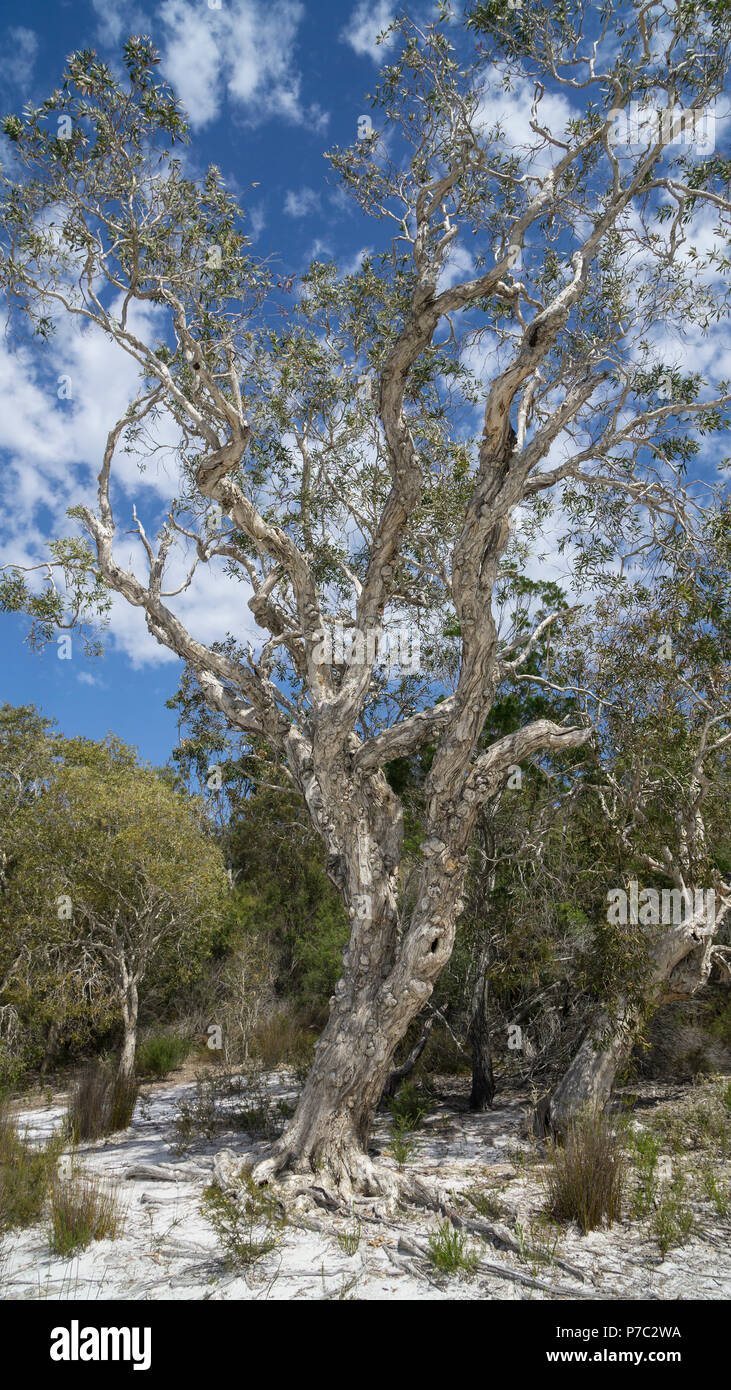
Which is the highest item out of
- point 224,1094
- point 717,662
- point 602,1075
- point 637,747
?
point 717,662

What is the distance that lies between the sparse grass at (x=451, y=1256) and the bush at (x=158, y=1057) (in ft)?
27.5

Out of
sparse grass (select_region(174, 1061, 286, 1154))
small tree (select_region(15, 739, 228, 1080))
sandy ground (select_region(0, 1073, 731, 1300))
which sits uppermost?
small tree (select_region(15, 739, 228, 1080))

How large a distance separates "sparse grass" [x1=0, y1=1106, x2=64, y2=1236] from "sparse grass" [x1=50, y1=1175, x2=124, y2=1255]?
165 mm

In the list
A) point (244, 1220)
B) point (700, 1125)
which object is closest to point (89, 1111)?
point (244, 1220)

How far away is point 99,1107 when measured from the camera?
28.3ft

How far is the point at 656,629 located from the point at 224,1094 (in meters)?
7.55

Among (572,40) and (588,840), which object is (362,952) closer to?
(588,840)

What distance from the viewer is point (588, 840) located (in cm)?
779

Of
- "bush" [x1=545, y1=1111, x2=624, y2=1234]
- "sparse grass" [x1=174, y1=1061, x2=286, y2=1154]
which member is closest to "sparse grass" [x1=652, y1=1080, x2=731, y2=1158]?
"bush" [x1=545, y1=1111, x2=624, y2=1234]

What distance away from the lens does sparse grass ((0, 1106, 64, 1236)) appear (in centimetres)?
535

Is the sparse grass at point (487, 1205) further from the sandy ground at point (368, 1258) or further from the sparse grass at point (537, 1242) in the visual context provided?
the sparse grass at point (537, 1242)

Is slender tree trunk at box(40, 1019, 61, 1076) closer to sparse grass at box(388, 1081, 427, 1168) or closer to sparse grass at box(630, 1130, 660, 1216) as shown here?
sparse grass at box(388, 1081, 427, 1168)

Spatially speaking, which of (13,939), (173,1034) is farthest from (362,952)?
(173,1034)
